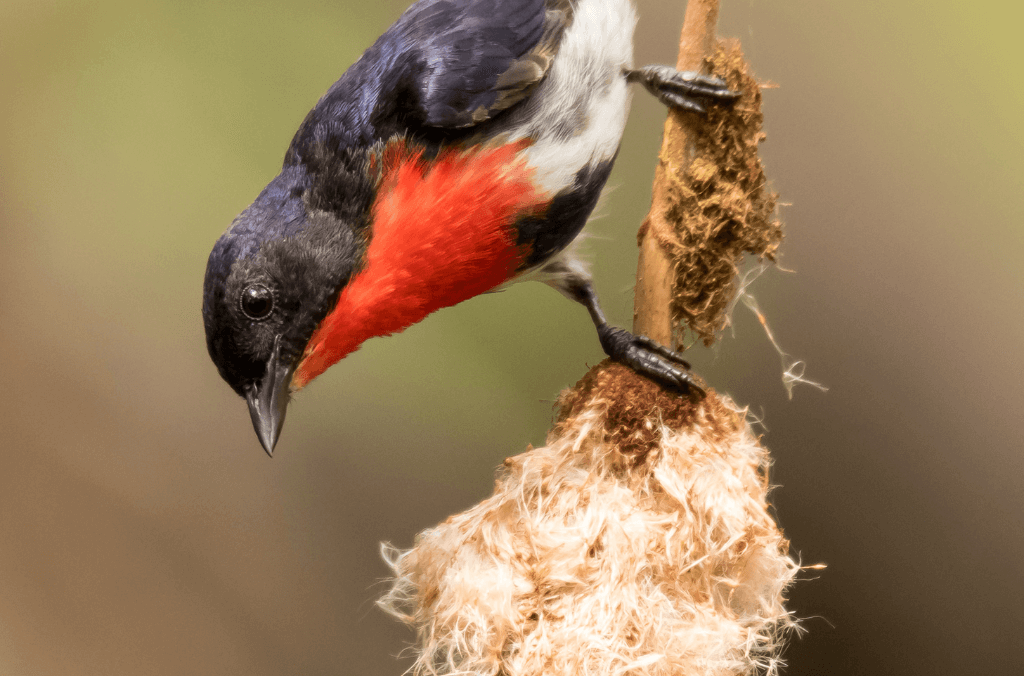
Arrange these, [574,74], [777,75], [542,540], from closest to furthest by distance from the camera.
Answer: [542,540] < [574,74] < [777,75]

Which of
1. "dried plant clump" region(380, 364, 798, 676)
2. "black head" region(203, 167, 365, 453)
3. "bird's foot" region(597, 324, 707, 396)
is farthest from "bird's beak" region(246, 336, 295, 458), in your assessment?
"bird's foot" region(597, 324, 707, 396)

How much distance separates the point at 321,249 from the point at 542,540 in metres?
0.29

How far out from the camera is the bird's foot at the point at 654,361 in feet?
2.04

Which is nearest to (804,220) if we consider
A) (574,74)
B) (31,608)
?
(574,74)

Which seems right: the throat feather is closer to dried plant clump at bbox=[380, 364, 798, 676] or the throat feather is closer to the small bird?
the small bird

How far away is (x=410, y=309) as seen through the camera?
0.62 metres

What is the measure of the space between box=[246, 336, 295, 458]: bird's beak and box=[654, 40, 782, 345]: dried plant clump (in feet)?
1.10

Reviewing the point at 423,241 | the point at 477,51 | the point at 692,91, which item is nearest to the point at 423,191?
the point at 423,241

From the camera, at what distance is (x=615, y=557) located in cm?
56

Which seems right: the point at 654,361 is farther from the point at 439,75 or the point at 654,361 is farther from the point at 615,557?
the point at 439,75

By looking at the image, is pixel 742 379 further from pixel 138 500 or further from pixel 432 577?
pixel 138 500

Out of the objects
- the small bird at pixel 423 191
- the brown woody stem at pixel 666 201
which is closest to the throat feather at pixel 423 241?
the small bird at pixel 423 191

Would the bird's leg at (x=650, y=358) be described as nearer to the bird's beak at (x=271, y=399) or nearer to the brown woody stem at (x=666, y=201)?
the brown woody stem at (x=666, y=201)

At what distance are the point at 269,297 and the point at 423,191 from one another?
0.15m
